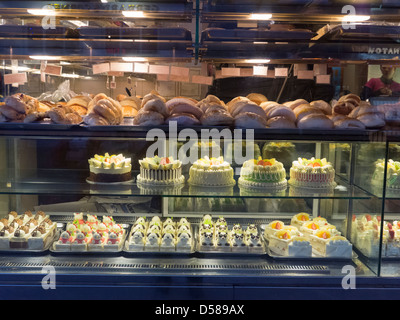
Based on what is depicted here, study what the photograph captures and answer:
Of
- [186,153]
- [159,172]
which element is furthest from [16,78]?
[186,153]

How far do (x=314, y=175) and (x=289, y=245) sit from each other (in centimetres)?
60

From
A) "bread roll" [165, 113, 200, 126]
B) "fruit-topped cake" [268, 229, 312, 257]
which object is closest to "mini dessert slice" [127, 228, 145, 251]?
"bread roll" [165, 113, 200, 126]

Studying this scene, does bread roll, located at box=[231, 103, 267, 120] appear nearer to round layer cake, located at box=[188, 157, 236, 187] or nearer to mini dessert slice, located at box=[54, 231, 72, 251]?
round layer cake, located at box=[188, 157, 236, 187]

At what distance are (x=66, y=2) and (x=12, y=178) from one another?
4.92ft

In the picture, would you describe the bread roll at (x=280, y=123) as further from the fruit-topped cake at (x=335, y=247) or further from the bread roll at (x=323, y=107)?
the fruit-topped cake at (x=335, y=247)

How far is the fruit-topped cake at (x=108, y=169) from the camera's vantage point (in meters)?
3.06

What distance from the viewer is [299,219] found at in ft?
11.5

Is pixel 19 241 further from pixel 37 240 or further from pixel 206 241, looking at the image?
pixel 206 241

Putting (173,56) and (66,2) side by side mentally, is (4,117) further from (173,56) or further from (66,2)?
(173,56)

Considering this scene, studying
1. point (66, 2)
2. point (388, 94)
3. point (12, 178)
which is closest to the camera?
point (66, 2)

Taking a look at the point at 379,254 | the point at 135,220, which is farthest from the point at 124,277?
the point at 379,254

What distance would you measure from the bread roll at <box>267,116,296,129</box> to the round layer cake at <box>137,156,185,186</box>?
0.81 m

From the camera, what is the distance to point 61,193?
9.20 feet

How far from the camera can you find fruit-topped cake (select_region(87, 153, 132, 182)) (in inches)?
121
